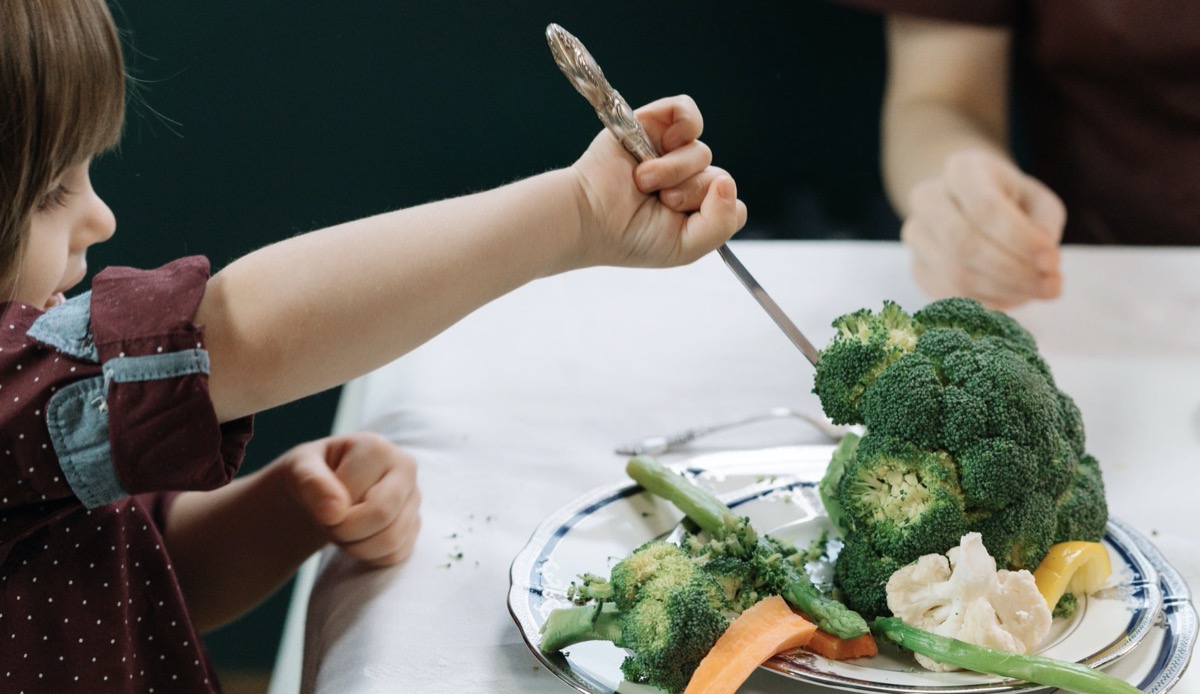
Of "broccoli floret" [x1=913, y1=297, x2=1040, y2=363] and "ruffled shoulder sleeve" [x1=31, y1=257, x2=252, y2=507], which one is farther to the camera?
"broccoli floret" [x1=913, y1=297, x2=1040, y2=363]

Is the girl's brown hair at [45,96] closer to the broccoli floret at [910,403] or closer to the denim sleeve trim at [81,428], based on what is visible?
the denim sleeve trim at [81,428]

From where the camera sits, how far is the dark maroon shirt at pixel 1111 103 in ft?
4.06

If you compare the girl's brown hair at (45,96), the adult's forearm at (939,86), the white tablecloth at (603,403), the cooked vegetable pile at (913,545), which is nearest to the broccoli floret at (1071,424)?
the cooked vegetable pile at (913,545)

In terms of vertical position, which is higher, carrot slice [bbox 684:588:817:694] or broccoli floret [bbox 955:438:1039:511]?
→ broccoli floret [bbox 955:438:1039:511]

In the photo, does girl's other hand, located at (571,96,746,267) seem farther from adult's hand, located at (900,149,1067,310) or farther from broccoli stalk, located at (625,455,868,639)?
adult's hand, located at (900,149,1067,310)

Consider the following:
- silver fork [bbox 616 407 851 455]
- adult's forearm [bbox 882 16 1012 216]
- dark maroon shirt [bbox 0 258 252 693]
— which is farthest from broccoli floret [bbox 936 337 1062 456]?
adult's forearm [bbox 882 16 1012 216]

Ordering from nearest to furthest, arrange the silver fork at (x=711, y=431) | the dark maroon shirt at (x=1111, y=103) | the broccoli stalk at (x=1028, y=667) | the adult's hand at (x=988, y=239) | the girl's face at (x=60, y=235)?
the broccoli stalk at (x=1028, y=667) → the girl's face at (x=60, y=235) → the silver fork at (x=711, y=431) → the adult's hand at (x=988, y=239) → the dark maroon shirt at (x=1111, y=103)

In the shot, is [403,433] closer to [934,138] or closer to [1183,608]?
[1183,608]

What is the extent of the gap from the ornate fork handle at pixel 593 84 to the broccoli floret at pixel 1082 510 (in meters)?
0.27

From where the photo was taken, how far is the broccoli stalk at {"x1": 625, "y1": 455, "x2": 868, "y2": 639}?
19.1 inches

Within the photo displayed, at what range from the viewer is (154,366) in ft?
1.53

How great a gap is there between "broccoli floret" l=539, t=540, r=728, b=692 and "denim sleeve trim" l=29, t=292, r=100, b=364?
23 centimetres

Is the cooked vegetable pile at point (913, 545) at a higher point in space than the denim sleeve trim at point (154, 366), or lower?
lower

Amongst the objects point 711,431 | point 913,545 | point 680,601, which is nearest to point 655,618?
point 680,601
